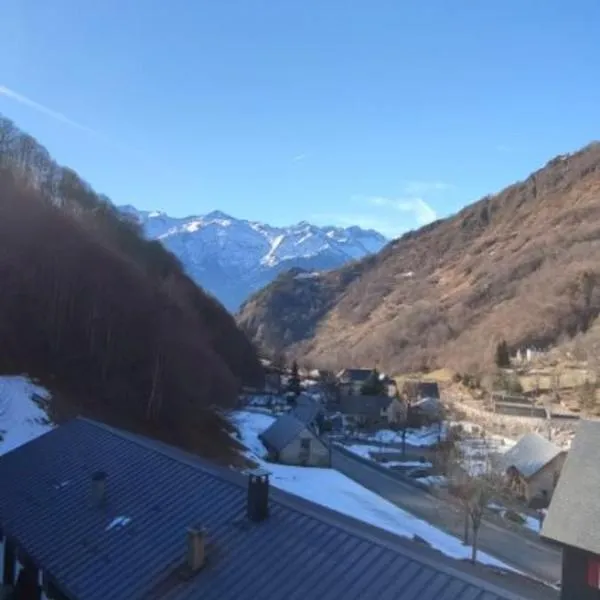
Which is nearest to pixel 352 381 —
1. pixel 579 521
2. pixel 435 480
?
pixel 435 480

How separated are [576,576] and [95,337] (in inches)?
1518

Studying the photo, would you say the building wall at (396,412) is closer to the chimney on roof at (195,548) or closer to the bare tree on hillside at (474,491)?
the bare tree on hillside at (474,491)

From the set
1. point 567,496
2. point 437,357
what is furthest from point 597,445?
point 437,357

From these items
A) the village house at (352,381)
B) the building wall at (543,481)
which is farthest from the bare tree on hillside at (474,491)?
the village house at (352,381)

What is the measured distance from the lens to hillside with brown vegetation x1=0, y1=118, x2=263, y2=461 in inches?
1713

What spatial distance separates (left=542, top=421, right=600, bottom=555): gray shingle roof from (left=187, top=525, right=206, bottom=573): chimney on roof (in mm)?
8378

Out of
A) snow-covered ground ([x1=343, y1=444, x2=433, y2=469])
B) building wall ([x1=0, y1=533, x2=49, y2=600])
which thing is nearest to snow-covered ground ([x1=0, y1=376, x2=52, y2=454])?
building wall ([x1=0, y1=533, x2=49, y2=600])

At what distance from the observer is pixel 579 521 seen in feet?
51.5

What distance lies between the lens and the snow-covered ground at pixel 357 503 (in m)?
33.8

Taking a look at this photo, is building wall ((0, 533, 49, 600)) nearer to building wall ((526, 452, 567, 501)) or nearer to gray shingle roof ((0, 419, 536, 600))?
gray shingle roof ((0, 419, 536, 600))

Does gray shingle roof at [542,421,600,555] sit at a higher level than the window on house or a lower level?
higher

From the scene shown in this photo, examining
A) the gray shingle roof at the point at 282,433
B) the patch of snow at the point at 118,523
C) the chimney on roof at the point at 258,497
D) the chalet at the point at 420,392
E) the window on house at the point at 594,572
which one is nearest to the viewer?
the chimney on roof at the point at 258,497

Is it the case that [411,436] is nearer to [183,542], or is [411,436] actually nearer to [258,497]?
[258,497]

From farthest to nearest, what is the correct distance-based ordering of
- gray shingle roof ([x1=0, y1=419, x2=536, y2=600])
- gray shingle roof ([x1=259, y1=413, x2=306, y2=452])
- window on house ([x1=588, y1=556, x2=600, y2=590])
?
1. gray shingle roof ([x1=259, y1=413, x2=306, y2=452])
2. window on house ([x1=588, y1=556, x2=600, y2=590])
3. gray shingle roof ([x1=0, y1=419, x2=536, y2=600])
